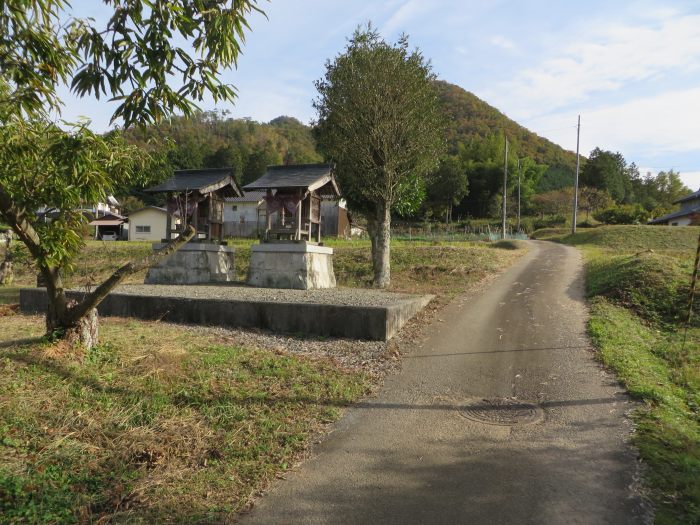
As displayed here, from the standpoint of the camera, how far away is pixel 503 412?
18.2ft

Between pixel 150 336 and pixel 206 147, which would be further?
pixel 206 147

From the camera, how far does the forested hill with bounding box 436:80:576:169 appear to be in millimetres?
68375

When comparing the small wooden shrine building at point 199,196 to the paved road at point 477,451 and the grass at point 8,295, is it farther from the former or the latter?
the paved road at point 477,451

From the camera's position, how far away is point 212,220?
1669 cm

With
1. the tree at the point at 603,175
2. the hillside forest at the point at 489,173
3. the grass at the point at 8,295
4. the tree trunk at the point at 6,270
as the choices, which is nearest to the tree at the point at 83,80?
the grass at the point at 8,295

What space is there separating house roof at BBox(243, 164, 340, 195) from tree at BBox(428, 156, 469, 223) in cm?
2983

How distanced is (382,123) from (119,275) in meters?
10.3

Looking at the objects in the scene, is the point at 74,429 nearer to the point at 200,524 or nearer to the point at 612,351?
the point at 200,524

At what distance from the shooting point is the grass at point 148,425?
3.43m

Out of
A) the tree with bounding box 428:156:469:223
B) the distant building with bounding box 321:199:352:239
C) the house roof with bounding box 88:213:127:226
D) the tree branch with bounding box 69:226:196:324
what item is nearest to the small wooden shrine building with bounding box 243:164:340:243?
the tree branch with bounding box 69:226:196:324

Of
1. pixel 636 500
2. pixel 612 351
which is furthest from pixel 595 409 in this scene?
pixel 612 351

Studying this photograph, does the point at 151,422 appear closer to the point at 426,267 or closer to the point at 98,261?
the point at 426,267

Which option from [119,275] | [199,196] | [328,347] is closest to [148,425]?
[119,275]

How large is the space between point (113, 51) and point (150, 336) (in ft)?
→ 16.0
